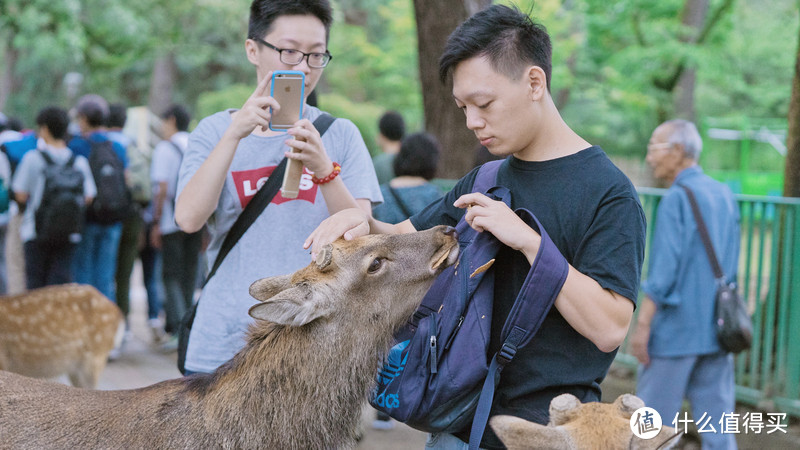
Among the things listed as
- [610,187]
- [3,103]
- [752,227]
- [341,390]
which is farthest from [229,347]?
[3,103]

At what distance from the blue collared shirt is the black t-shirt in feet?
10.8

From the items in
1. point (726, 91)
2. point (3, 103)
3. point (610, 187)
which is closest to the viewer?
point (610, 187)

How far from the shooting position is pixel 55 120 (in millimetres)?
8734

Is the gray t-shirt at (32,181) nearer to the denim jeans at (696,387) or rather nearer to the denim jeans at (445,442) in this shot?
the denim jeans at (696,387)

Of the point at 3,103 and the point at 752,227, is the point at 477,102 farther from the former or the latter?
the point at 3,103

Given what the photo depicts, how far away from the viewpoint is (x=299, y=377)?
2795 millimetres

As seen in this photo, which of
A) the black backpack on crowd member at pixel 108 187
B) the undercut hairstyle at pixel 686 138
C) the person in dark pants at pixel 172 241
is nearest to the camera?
the undercut hairstyle at pixel 686 138

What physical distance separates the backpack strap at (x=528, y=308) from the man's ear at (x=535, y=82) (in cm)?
37

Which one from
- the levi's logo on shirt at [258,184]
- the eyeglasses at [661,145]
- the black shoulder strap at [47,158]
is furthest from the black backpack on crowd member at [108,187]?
the levi's logo on shirt at [258,184]

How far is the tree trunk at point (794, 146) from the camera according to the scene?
24.2 ft

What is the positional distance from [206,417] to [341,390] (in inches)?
18.7

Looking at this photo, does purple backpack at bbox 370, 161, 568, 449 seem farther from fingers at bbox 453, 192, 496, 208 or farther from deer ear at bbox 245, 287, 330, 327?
deer ear at bbox 245, 287, 330, 327

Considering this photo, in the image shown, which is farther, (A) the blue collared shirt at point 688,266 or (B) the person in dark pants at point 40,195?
(B) the person in dark pants at point 40,195

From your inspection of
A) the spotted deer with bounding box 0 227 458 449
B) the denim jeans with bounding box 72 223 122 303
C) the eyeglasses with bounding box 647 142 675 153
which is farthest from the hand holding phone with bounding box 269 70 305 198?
the denim jeans with bounding box 72 223 122 303
